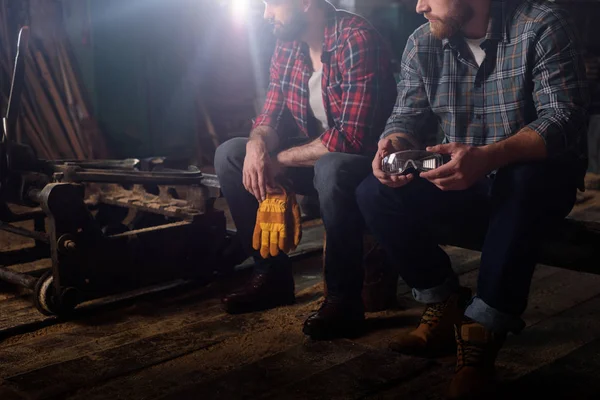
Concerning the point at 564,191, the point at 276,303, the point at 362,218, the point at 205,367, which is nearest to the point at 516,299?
the point at 564,191

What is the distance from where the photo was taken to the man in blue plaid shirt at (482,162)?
198 centimetres

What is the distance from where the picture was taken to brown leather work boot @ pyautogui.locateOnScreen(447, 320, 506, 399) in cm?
197

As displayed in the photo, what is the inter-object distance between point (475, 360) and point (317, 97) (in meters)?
1.33

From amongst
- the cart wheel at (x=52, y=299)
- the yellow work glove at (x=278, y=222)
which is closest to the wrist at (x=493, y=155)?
the yellow work glove at (x=278, y=222)

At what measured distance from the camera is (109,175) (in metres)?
3.02

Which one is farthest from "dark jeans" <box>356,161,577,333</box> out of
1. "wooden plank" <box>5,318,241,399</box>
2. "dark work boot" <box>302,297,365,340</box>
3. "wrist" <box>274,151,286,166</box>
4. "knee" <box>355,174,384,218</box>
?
"wooden plank" <box>5,318,241,399</box>

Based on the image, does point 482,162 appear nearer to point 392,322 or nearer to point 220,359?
point 392,322

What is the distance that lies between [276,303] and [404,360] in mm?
811

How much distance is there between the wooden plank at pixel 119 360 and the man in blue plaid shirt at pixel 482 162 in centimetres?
73

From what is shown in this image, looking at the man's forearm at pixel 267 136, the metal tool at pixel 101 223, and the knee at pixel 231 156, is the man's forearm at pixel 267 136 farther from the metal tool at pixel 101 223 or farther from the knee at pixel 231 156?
the metal tool at pixel 101 223

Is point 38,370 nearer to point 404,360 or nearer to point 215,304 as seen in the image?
point 215,304

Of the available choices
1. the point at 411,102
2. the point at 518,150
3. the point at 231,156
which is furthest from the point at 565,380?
the point at 231,156

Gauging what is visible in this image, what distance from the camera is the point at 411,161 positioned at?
2.14 meters

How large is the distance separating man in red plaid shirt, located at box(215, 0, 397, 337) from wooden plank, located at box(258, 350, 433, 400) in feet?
0.88
